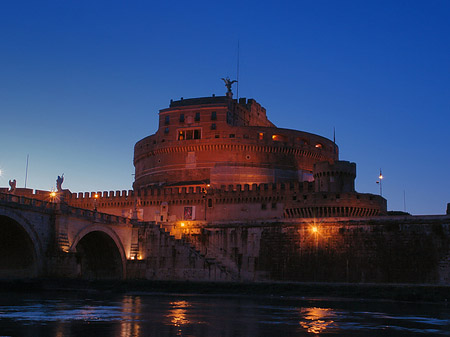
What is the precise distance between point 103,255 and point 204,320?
3141 cm

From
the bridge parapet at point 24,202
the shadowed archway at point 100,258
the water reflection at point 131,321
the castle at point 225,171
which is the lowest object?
the water reflection at point 131,321

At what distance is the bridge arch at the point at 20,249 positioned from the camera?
39.2m

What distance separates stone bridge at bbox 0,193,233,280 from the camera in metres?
40.0

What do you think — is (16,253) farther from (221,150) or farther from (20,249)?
(221,150)

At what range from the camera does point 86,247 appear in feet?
170

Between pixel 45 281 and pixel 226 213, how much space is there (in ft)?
80.0

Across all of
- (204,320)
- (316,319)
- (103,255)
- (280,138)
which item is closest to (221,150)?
(280,138)

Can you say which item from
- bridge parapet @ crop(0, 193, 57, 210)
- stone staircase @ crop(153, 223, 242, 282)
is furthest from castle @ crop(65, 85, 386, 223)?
bridge parapet @ crop(0, 193, 57, 210)

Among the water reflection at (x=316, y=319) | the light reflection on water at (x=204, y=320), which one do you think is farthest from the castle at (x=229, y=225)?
the water reflection at (x=316, y=319)

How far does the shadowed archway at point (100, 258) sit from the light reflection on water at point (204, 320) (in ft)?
66.9

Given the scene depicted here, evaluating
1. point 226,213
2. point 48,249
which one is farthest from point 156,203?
point 48,249

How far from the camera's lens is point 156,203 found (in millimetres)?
62156

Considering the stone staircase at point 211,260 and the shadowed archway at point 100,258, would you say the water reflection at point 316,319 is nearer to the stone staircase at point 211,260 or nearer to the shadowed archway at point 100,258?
the stone staircase at point 211,260

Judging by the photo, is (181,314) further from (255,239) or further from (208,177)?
(208,177)
